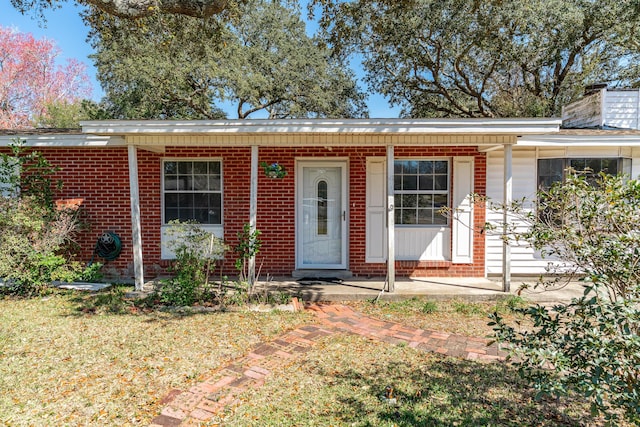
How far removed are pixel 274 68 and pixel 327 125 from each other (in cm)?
1338

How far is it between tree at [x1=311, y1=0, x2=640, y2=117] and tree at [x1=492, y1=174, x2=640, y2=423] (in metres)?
10.1

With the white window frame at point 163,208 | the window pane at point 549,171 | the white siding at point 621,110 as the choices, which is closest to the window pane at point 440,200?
the window pane at point 549,171

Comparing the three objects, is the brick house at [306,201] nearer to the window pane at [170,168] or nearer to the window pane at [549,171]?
the window pane at [170,168]

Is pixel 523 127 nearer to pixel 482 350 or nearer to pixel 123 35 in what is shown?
pixel 482 350

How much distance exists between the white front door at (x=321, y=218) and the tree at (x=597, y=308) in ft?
16.8

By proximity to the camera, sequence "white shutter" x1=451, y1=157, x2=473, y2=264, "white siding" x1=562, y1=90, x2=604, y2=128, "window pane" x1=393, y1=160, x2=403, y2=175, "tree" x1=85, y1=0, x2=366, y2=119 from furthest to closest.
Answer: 1. "tree" x1=85, y1=0, x2=366, y2=119
2. "white siding" x1=562, y1=90, x2=604, y2=128
3. "window pane" x1=393, y1=160, x2=403, y2=175
4. "white shutter" x1=451, y1=157, x2=473, y2=264

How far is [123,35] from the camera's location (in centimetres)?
901

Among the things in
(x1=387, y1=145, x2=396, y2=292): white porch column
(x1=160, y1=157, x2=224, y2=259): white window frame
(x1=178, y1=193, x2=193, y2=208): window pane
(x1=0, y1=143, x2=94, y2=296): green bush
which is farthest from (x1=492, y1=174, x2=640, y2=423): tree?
(x1=0, y1=143, x2=94, y2=296): green bush

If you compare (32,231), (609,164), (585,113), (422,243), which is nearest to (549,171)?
(609,164)

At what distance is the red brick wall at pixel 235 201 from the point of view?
7.64m

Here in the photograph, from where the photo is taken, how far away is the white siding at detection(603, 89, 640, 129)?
30.3 ft

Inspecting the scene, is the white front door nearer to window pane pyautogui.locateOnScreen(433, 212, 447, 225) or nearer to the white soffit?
window pane pyautogui.locateOnScreen(433, 212, 447, 225)

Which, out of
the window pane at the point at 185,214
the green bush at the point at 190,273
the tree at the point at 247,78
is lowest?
the green bush at the point at 190,273

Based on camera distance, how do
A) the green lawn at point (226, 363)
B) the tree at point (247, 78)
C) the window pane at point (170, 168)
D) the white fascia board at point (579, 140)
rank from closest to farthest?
the green lawn at point (226, 363), the white fascia board at point (579, 140), the window pane at point (170, 168), the tree at point (247, 78)
